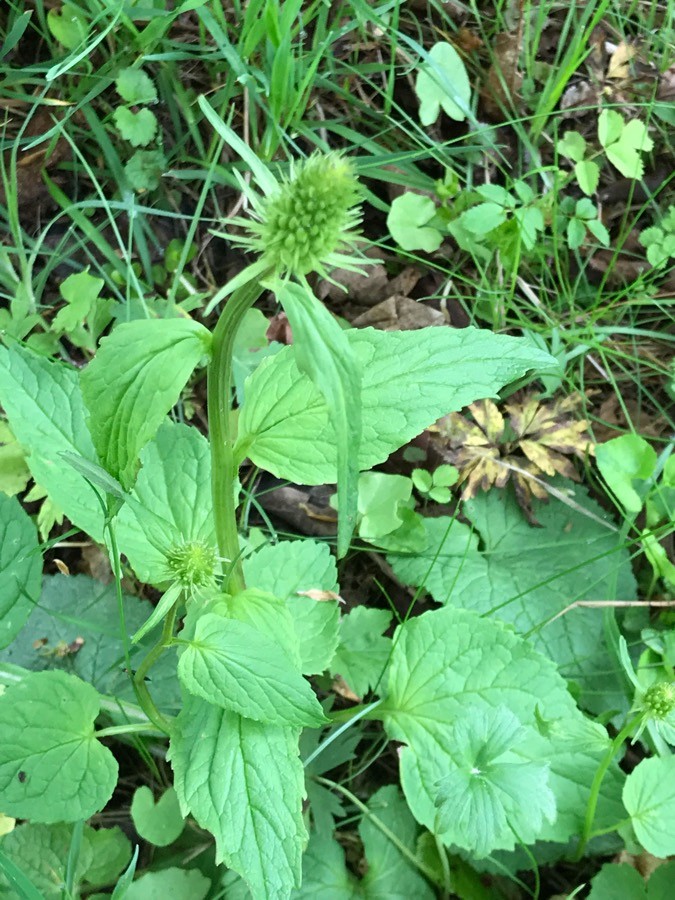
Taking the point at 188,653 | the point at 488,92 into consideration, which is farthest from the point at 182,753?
the point at 488,92

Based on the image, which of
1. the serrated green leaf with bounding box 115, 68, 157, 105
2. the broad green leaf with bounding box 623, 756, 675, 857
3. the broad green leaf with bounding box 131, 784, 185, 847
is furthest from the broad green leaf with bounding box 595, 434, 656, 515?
the serrated green leaf with bounding box 115, 68, 157, 105

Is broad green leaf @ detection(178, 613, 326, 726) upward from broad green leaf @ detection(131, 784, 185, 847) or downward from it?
upward

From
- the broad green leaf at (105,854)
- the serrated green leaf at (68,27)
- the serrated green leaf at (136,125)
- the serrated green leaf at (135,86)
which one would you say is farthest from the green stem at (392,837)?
the serrated green leaf at (68,27)

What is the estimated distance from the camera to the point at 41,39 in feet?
6.19

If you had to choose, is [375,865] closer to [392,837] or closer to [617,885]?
[392,837]

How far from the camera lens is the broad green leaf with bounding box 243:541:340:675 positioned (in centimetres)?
144

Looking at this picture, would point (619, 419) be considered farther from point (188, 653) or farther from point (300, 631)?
point (188, 653)

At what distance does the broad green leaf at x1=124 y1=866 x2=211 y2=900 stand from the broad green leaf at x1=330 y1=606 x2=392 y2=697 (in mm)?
468

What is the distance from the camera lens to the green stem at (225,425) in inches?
35.9

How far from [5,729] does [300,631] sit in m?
0.54

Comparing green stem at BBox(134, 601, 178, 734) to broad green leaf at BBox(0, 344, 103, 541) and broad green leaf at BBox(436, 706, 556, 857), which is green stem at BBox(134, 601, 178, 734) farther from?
broad green leaf at BBox(436, 706, 556, 857)

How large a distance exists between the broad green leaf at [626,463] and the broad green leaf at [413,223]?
71 centimetres

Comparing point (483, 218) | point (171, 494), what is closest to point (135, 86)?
point (483, 218)

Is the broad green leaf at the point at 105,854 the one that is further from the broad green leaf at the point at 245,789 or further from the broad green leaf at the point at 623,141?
the broad green leaf at the point at 623,141
